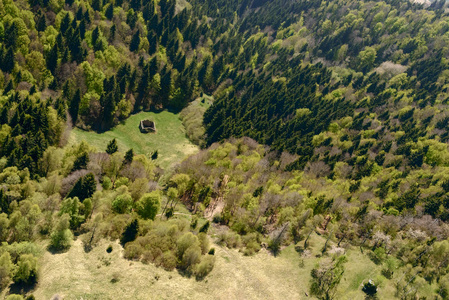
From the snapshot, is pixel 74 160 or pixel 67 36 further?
pixel 67 36

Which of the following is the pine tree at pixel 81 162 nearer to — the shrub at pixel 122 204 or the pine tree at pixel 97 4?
the shrub at pixel 122 204

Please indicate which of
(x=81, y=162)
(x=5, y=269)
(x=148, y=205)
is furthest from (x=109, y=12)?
(x=5, y=269)

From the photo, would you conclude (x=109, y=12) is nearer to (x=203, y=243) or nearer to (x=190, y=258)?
(x=203, y=243)

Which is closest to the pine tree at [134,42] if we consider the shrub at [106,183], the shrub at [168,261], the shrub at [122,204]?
the shrub at [106,183]

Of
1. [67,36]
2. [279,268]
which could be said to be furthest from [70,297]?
[67,36]

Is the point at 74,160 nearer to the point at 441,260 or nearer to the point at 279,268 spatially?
the point at 279,268

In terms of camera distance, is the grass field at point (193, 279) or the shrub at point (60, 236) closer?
the grass field at point (193, 279)

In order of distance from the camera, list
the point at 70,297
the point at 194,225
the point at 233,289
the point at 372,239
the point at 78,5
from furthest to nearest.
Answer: the point at 78,5 < the point at 372,239 < the point at 194,225 < the point at 233,289 < the point at 70,297
